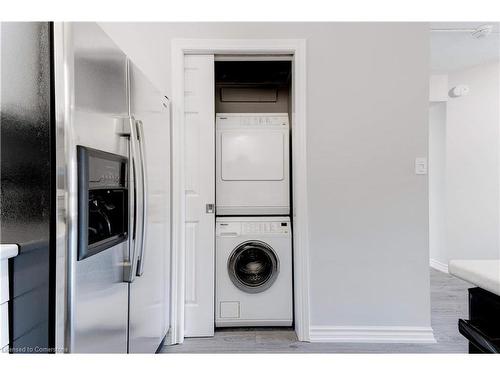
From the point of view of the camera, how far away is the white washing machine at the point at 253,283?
246 cm

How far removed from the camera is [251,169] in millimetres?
2666

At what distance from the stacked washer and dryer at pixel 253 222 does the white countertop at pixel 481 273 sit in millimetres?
1709

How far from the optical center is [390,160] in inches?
89.0

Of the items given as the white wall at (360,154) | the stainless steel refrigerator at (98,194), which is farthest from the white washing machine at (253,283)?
the stainless steel refrigerator at (98,194)

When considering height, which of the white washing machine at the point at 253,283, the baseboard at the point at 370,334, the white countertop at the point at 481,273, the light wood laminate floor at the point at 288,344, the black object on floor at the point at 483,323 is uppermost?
the white countertop at the point at 481,273

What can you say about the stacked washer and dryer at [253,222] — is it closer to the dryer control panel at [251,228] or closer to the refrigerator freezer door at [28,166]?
the dryer control panel at [251,228]

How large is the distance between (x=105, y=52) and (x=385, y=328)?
2474 millimetres

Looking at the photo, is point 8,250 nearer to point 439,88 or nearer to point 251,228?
point 251,228

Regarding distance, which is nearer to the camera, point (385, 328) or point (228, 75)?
point (385, 328)

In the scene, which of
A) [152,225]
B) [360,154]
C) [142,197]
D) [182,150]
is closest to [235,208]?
[182,150]

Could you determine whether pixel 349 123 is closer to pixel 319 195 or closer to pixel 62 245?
pixel 319 195

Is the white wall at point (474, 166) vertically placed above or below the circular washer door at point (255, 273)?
above

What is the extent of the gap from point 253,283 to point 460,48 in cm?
334

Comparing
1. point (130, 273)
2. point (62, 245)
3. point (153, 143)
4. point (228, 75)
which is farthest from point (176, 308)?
point (228, 75)
